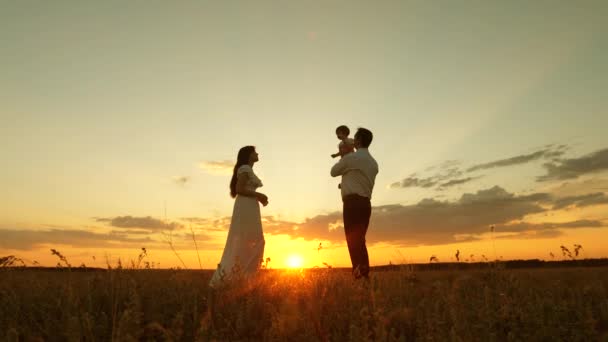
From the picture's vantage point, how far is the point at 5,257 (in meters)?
5.80

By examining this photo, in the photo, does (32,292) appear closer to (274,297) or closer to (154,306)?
(154,306)

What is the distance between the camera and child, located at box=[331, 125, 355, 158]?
29.2 feet

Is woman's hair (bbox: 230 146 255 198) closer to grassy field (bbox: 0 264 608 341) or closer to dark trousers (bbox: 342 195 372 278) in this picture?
dark trousers (bbox: 342 195 372 278)

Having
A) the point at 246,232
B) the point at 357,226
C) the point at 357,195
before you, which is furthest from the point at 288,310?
the point at 246,232

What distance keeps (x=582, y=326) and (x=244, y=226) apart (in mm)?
6145

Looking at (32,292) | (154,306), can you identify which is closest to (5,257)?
(32,292)

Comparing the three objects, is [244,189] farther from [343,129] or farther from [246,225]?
[343,129]

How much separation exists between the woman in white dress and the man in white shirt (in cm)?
156

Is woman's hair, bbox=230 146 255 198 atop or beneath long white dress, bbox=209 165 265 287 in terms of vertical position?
atop

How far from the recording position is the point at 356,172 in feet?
27.3

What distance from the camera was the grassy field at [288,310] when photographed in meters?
3.15

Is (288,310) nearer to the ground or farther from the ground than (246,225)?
nearer to the ground

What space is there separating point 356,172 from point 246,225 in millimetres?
2306

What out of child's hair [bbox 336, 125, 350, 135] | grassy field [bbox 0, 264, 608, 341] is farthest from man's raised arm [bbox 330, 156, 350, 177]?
grassy field [bbox 0, 264, 608, 341]
